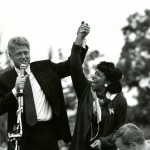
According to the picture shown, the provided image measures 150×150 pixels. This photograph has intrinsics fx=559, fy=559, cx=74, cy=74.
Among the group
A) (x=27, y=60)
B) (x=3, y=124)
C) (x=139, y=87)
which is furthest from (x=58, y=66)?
(x=139, y=87)

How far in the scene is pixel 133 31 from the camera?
38500 mm

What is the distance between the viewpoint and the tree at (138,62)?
3528 cm

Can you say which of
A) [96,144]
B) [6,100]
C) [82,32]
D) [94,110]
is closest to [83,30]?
[82,32]

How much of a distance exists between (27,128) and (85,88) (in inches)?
32.1

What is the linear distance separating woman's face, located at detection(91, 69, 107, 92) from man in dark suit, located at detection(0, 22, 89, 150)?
349mm

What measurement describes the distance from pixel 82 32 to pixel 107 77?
74 centimetres

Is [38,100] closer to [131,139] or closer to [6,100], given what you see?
[6,100]

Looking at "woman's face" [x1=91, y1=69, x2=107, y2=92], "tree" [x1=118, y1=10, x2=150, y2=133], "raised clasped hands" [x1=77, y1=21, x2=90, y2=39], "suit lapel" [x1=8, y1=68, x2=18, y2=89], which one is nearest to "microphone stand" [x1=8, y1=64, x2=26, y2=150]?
"suit lapel" [x1=8, y1=68, x2=18, y2=89]

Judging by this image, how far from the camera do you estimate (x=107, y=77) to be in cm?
634

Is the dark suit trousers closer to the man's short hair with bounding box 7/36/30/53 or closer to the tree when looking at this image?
the man's short hair with bounding box 7/36/30/53

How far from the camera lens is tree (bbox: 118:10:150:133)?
3528 cm

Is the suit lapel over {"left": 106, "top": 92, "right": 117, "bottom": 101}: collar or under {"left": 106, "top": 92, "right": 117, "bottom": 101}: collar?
over

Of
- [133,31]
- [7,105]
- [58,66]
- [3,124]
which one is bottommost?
[3,124]

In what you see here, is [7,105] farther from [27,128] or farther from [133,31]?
[133,31]
